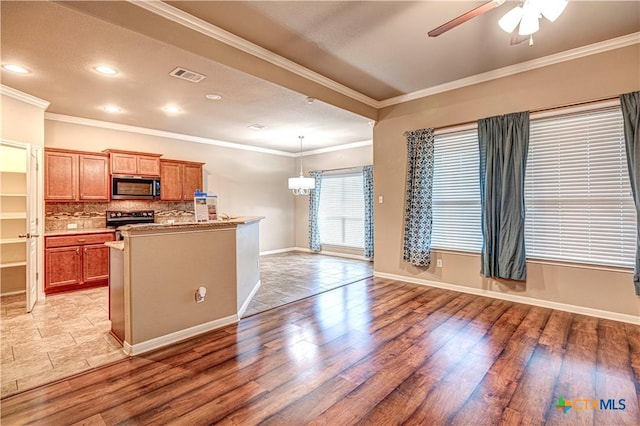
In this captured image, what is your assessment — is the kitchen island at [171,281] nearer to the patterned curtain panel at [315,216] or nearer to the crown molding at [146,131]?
the crown molding at [146,131]

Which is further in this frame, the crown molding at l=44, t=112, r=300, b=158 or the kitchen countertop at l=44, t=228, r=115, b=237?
the crown molding at l=44, t=112, r=300, b=158

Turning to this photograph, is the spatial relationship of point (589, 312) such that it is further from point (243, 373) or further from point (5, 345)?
point (5, 345)

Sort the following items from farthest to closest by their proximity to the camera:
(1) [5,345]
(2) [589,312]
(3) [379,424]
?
(2) [589,312] < (1) [5,345] < (3) [379,424]

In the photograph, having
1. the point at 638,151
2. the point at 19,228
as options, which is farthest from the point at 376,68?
the point at 19,228

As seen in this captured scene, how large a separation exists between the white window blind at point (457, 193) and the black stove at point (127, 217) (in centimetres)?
527

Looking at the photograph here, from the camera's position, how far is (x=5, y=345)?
9.37 ft

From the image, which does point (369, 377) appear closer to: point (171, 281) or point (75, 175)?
point (171, 281)

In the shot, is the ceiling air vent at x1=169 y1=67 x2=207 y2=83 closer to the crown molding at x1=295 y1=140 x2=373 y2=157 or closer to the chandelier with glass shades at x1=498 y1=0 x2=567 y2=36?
the chandelier with glass shades at x1=498 y1=0 x2=567 y2=36

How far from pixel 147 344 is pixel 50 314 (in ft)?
6.50

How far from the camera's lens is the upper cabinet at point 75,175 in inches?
187

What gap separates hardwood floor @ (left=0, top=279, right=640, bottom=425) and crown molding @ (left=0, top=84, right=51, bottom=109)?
12.4 feet

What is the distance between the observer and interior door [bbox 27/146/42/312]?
12.5ft

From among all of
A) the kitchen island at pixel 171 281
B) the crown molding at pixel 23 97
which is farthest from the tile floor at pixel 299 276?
the crown molding at pixel 23 97

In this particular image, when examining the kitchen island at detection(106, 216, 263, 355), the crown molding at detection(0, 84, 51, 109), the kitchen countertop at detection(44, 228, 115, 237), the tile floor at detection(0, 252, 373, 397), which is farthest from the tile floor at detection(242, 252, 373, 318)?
the crown molding at detection(0, 84, 51, 109)
